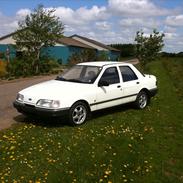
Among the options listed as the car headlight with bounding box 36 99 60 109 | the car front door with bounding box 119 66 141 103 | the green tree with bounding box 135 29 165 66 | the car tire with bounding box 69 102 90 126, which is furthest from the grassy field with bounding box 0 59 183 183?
the green tree with bounding box 135 29 165 66

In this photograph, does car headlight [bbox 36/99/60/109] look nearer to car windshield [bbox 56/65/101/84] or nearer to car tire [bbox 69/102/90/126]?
car tire [bbox 69/102/90/126]

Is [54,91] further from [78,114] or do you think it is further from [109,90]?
[109,90]

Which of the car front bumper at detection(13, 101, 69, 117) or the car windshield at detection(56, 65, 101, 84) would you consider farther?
the car windshield at detection(56, 65, 101, 84)

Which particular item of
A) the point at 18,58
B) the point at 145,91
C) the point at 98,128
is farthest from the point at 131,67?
the point at 18,58

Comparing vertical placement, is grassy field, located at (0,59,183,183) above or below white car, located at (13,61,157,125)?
below

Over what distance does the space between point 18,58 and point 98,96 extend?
1929cm

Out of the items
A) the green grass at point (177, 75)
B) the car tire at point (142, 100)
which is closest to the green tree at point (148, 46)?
the green grass at point (177, 75)

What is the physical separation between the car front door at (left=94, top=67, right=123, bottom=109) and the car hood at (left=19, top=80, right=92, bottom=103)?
1.46ft

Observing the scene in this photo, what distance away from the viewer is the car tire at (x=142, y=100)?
11.3m

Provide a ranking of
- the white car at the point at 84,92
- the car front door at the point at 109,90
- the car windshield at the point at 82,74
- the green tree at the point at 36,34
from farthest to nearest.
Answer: the green tree at the point at 36,34
the car windshield at the point at 82,74
the car front door at the point at 109,90
the white car at the point at 84,92

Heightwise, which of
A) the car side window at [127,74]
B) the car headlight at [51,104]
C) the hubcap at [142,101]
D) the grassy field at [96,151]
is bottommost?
the grassy field at [96,151]

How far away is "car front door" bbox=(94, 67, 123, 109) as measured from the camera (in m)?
9.54

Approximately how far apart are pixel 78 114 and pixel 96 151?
2.10 m

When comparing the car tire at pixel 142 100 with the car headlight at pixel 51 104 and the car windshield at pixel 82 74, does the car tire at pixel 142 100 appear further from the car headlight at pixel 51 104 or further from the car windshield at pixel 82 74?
the car headlight at pixel 51 104
